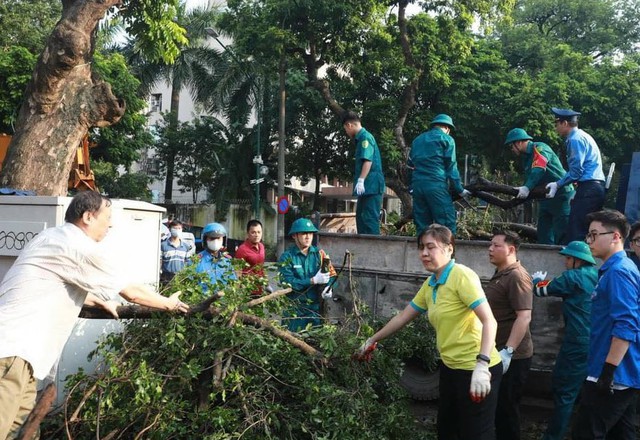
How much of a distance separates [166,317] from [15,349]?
105 centimetres

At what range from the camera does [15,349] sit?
3.04 m

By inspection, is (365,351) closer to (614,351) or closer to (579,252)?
(614,351)

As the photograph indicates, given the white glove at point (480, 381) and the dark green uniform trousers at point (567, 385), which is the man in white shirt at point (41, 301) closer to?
the white glove at point (480, 381)

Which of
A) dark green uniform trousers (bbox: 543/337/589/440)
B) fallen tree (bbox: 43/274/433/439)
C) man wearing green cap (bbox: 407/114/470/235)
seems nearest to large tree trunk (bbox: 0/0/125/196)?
man wearing green cap (bbox: 407/114/470/235)

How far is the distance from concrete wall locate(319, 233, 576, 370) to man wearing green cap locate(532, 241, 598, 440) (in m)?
0.40

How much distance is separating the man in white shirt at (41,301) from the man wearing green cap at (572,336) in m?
3.34

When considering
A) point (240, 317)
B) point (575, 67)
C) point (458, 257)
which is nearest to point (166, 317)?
point (240, 317)

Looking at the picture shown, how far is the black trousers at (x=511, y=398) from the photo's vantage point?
4664mm

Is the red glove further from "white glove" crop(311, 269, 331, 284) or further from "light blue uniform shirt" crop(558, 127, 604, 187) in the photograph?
"light blue uniform shirt" crop(558, 127, 604, 187)

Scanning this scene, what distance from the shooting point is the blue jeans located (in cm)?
617

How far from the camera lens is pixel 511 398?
4.68 metres

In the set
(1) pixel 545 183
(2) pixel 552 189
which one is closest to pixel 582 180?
(2) pixel 552 189

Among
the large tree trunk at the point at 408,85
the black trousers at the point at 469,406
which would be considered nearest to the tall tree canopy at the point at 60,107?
the black trousers at the point at 469,406

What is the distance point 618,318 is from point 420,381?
7.77 ft
